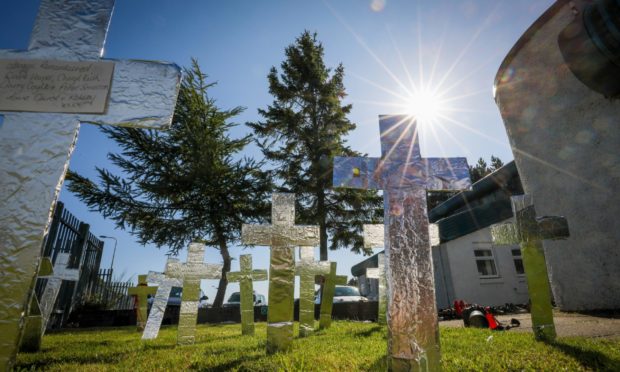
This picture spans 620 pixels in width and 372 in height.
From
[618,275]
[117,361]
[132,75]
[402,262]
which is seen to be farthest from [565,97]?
[117,361]

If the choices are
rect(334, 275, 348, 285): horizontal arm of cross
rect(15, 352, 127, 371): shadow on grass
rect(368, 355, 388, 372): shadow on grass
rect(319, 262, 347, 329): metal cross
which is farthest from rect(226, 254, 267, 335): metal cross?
rect(368, 355, 388, 372): shadow on grass

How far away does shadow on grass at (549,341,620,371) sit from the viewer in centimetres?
231

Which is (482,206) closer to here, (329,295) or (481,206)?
(481,206)

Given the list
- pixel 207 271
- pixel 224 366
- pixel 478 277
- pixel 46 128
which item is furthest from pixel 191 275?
pixel 478 277

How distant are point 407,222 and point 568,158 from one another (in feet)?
27.8

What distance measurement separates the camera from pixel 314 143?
47.6 feet

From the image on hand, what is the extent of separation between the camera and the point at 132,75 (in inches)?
99.8

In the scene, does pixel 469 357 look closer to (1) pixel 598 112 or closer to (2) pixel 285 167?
(1) pixel 598 112

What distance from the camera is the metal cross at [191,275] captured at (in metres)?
4.47

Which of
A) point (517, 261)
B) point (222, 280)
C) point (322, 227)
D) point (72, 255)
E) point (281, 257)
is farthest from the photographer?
point (517, 261)

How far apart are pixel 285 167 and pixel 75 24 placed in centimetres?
1196

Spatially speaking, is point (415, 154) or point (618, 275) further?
point (618, 275)

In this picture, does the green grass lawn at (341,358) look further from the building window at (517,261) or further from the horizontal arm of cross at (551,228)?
the building window at (517,261)

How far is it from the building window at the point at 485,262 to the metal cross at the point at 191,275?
12493 millimetres
